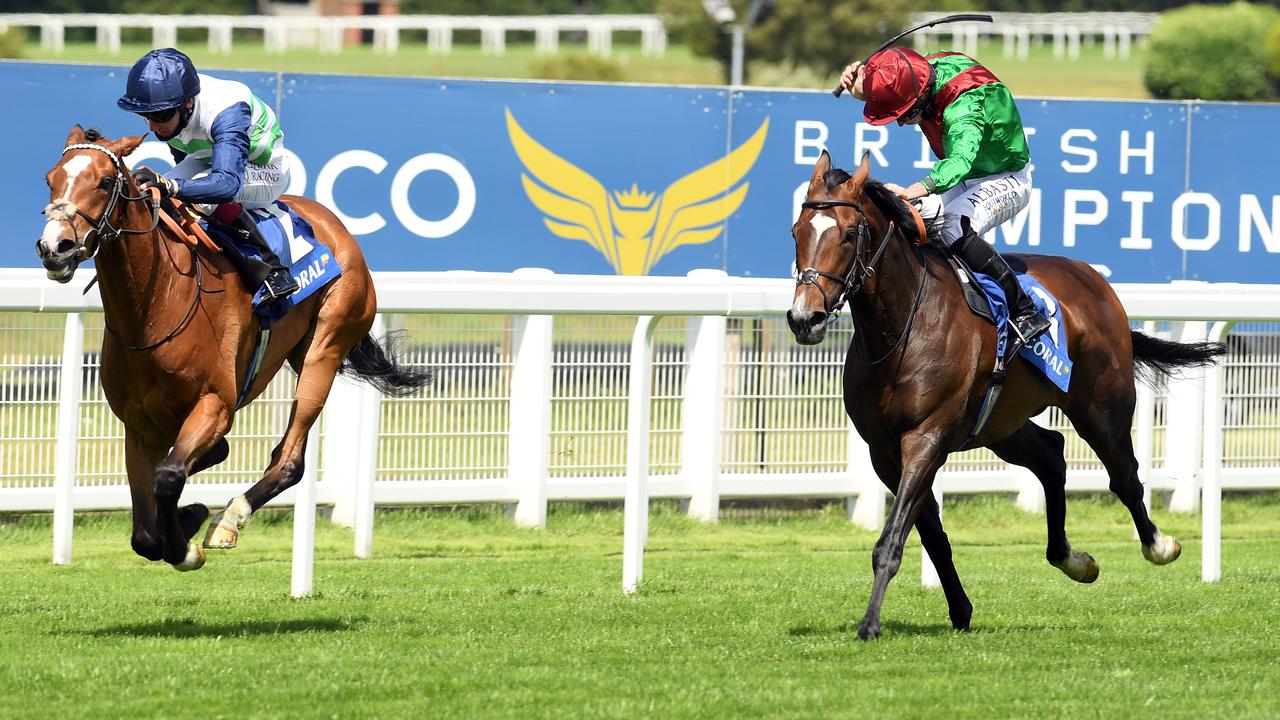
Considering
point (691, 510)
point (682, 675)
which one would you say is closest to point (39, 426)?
point (691, 510)

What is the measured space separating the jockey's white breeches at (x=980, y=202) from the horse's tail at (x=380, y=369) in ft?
6.32

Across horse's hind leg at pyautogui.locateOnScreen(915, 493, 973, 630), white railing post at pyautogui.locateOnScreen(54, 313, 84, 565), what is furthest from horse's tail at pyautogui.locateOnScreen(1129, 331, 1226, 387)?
white railing post at pyautogui.locateOnScreen(54, 313, 84, 565)

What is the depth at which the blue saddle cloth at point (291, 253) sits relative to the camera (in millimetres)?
6160

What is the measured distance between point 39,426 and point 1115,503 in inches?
211

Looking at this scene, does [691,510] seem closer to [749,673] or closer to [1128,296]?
[1128,296]

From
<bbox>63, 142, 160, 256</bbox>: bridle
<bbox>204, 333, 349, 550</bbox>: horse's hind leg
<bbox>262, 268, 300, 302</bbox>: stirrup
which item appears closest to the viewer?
<bbox>63, 142, 160, 256</bbox>: bridle

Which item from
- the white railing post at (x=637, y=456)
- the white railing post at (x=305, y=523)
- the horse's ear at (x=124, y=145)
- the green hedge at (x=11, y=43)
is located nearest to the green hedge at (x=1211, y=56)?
the green hedge at (x=11, y=43)

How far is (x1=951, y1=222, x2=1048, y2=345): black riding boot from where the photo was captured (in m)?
6.40

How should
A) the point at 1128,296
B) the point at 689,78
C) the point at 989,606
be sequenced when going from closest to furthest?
the point at 989,606
the point at 1128,296
the point at 689,78

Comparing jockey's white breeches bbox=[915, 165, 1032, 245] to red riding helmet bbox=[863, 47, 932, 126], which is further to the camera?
jockey's white breeches bbox=[915, 165, 1032, 245]

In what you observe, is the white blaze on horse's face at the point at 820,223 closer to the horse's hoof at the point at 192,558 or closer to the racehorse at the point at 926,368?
the racehorse at the point at 926,368

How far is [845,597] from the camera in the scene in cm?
688

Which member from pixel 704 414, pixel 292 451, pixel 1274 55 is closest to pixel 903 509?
pixel 292 451

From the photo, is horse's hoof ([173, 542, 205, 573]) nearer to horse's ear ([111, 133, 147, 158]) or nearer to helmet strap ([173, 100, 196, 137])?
horse's ear ([111, 133, 147, 158])
